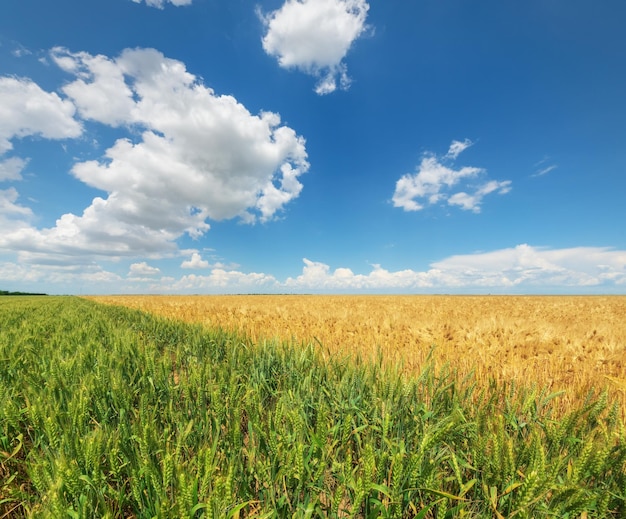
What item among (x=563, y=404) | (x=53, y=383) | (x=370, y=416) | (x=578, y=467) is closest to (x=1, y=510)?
(x=53, y=383)

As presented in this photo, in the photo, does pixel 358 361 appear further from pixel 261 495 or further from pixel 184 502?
pixel 184 502

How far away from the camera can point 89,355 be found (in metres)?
3.45

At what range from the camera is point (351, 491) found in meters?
1.61

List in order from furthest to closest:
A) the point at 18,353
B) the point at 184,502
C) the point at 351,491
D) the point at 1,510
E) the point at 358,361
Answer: the point at 18,353 → the point at 358,361 → the point at 1,510 → the point at 351,491 → the point at 184,502

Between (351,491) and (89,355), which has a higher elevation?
(89,355)

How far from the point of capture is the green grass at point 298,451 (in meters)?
1.36

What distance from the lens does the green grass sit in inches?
53.5

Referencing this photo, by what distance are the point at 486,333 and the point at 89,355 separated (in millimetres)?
5984

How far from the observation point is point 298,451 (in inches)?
52.7

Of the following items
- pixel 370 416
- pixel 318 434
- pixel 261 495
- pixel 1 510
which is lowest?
pixel 1 510

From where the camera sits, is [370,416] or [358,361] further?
[358,361]

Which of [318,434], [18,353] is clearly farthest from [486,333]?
[18,353]

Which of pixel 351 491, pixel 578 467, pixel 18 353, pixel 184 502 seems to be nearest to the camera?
pixel 184 502

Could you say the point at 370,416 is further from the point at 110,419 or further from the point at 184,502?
the point at 110,419
